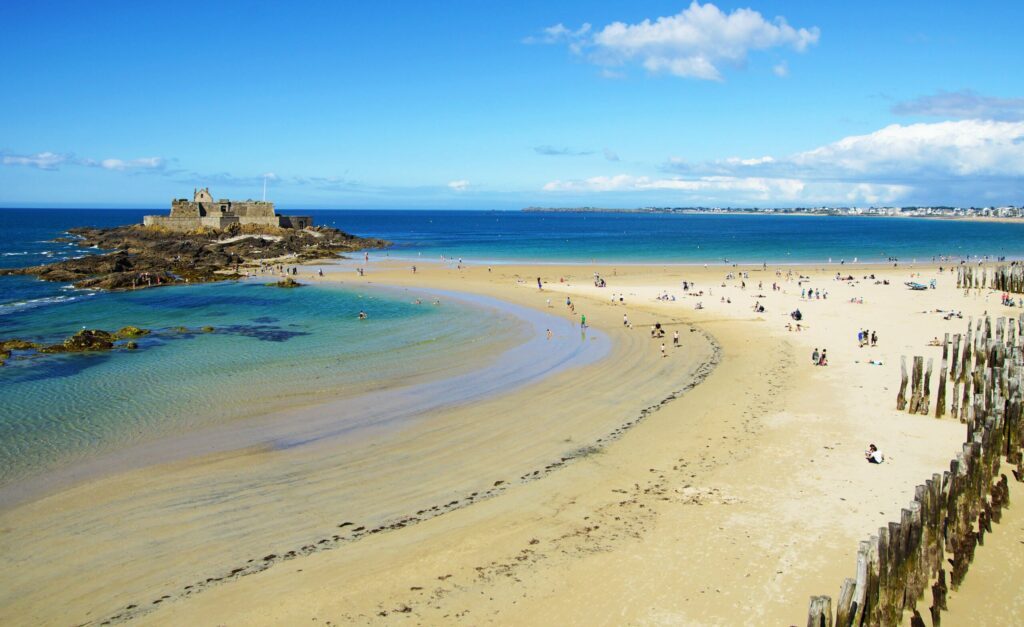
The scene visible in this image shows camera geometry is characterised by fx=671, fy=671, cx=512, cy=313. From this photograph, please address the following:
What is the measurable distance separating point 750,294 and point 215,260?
50333mm

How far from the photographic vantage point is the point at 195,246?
7344 cm

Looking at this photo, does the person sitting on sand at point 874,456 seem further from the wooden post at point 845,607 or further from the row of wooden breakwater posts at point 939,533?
the wooden post at point 845,607

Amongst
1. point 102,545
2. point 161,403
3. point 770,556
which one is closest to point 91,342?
point 161,403

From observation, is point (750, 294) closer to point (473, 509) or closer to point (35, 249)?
point (473, 509)

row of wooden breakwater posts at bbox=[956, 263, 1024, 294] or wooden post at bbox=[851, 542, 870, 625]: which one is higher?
row of wooden breakwater posts at bbox=[956, 263, 1024, 294]

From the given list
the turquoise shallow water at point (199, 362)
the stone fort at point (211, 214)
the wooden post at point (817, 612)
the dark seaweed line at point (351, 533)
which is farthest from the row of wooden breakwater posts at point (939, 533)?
the stone fort at point (211, 214)

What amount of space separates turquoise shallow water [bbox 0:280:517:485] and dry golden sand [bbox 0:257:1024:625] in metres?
4.50

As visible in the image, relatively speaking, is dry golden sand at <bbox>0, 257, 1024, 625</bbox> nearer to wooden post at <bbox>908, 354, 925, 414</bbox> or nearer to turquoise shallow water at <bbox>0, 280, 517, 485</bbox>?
wooden post at <bbox>908, 354, 925, 414</bbox>

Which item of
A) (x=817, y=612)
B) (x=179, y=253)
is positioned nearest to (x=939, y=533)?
(x=817, y=612)

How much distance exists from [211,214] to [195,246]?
14197 mm

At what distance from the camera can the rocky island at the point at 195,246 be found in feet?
183

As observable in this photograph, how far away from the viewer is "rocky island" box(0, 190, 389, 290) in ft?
183

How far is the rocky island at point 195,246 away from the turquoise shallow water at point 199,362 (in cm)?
1057

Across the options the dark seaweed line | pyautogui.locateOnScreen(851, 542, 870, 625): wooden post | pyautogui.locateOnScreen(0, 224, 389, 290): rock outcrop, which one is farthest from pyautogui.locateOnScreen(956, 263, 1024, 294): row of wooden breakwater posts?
pyautogui.locateOnScreen(0, 224, 389, 290): rock outcrop
